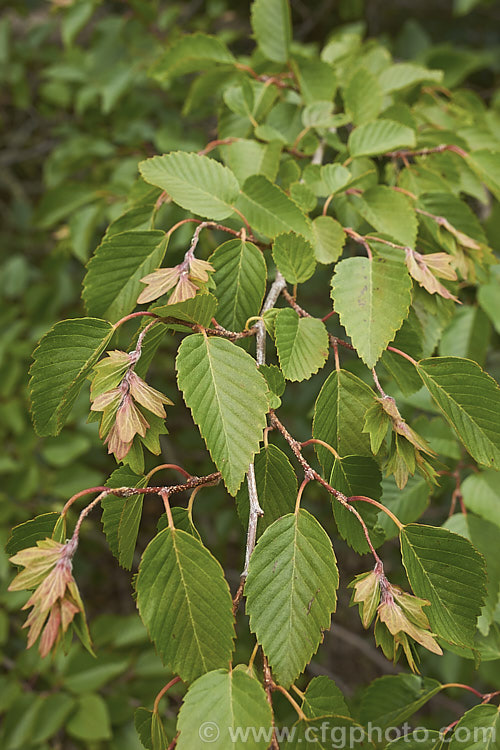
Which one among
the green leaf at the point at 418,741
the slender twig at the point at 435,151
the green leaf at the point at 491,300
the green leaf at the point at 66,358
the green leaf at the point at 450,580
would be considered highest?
the slender twig at the point at 435,151

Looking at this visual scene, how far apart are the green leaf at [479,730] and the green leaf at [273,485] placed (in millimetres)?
322

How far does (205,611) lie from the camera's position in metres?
0.56

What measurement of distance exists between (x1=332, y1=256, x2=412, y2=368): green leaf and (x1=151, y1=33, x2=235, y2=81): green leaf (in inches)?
23.6

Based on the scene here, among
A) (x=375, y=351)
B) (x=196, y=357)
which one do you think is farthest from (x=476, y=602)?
(x=196, y=357)

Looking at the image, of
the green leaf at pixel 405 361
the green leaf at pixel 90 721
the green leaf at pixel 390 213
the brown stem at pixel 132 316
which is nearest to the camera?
the brown stem at pixel 132 316

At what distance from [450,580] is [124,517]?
1.15ft

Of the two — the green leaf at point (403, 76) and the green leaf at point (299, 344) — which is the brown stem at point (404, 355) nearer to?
the green leaf at point (299, 344)

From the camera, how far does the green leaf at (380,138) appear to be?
0.87 m

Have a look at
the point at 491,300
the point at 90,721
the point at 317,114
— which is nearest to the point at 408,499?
the point at 491,300

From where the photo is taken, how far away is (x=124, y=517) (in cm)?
61

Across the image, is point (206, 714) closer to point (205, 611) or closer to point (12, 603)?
point (205, 611)

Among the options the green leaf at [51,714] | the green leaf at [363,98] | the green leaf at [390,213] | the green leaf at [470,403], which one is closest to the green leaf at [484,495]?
the green leaf at [470,403]

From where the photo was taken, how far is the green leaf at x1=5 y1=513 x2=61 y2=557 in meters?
0.62

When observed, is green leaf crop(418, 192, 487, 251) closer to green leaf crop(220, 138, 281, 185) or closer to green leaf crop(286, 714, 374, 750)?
green leaf crop(220, 138, 281, 185)
